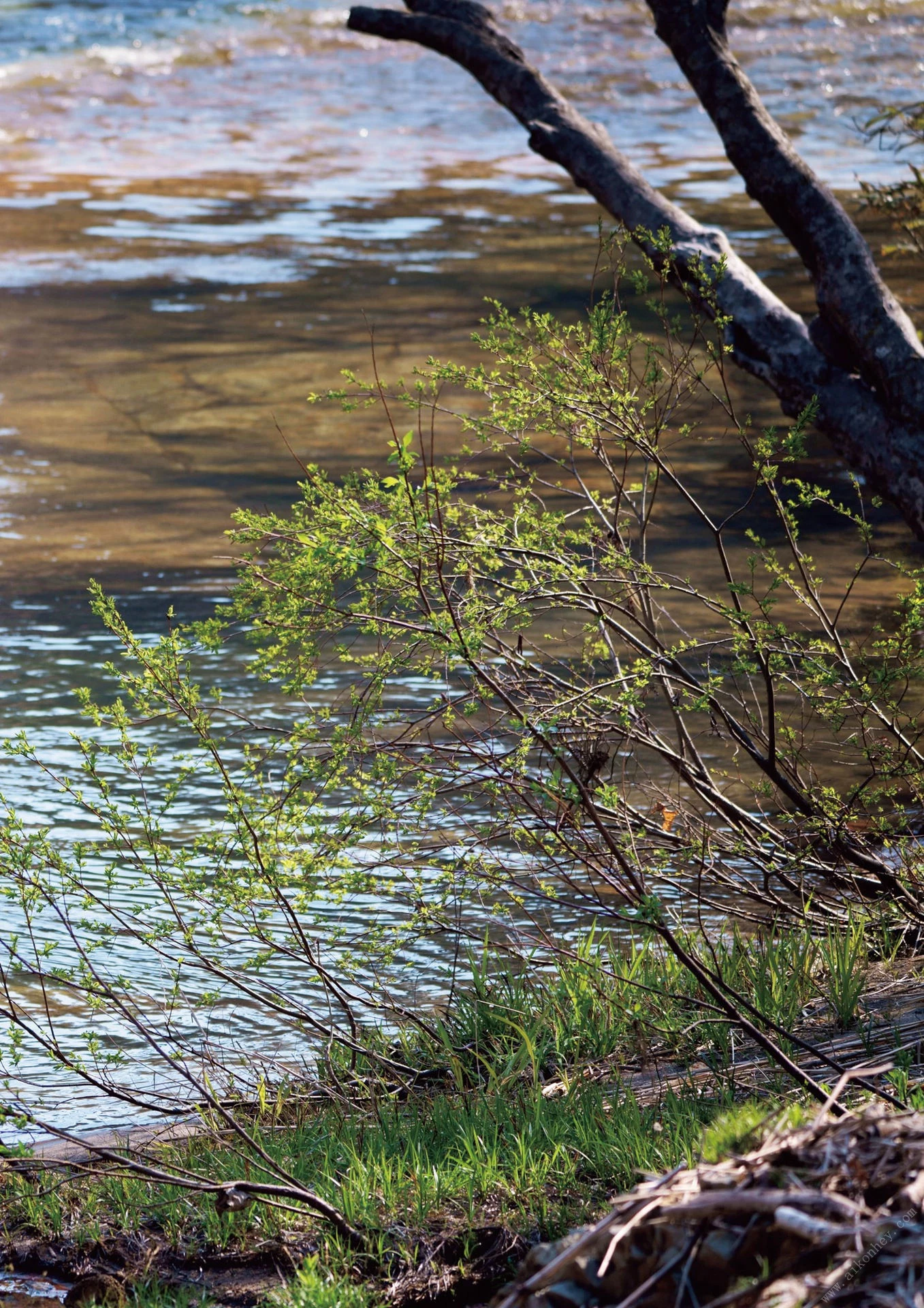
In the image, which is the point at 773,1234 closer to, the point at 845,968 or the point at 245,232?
the point at 845,968

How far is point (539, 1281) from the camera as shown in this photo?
2199 mm

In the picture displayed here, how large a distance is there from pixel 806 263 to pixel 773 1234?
12.7ft

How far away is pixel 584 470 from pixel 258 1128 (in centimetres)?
716

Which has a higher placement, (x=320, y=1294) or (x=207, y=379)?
(x=320, y=1294)

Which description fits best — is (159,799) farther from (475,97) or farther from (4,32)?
(4,32)

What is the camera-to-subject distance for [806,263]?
5270 mm

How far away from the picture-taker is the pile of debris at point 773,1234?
194 cm

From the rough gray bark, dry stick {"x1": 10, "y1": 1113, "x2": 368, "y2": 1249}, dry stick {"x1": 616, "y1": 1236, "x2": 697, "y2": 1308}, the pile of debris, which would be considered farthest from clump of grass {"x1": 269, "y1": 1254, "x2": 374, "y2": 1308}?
the rough gray bark

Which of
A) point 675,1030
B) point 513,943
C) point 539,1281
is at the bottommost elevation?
point 513,943

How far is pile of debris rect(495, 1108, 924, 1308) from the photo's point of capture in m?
1.94

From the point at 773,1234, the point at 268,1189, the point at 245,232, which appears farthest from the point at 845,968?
the point at 245,232

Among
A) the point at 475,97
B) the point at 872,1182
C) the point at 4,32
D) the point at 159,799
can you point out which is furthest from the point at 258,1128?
the point at 4,32

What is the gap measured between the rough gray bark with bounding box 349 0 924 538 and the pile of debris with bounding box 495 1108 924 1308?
296 cm

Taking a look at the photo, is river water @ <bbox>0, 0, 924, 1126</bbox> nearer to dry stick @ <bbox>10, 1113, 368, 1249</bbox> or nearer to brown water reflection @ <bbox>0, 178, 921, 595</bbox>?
brown water reflection @ <bbox>0, 178, 921, 595</bbox>
